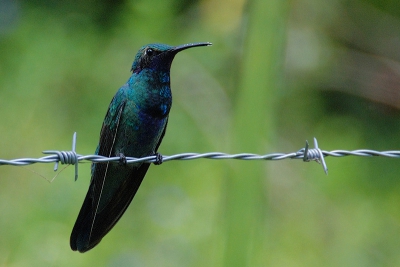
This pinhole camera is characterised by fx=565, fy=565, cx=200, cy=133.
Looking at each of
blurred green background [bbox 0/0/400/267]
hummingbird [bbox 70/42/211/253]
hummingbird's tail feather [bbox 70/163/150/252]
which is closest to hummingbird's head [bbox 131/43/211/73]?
hummingbird [bbox 70/42/211/253]

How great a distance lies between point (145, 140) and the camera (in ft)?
11.0

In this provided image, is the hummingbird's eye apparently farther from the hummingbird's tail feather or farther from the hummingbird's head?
the hummingbird's tail feather

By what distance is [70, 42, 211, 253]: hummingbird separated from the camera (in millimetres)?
3236

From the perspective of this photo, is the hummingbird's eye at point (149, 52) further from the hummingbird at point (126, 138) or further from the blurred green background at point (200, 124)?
the blurred green background at point (200, 124)

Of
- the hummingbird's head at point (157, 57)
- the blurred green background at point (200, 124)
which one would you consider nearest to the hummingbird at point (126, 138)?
the hummingbird's head at point (157, 57)

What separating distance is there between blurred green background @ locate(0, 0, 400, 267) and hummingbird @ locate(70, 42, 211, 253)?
118cm

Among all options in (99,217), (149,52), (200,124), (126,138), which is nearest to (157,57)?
(149,52)

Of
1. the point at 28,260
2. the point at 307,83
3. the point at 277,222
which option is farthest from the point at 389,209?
the point at 28,260

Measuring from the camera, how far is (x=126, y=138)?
335 cm

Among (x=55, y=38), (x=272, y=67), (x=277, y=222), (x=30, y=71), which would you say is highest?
(x=55, y=38)

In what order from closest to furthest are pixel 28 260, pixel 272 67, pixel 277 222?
pixel 272 67 → pixel 28 260 → pixel 277 222

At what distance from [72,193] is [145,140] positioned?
2.02m

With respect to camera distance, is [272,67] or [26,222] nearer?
[272,67]

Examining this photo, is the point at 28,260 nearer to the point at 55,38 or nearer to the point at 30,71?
the point at 30,71
